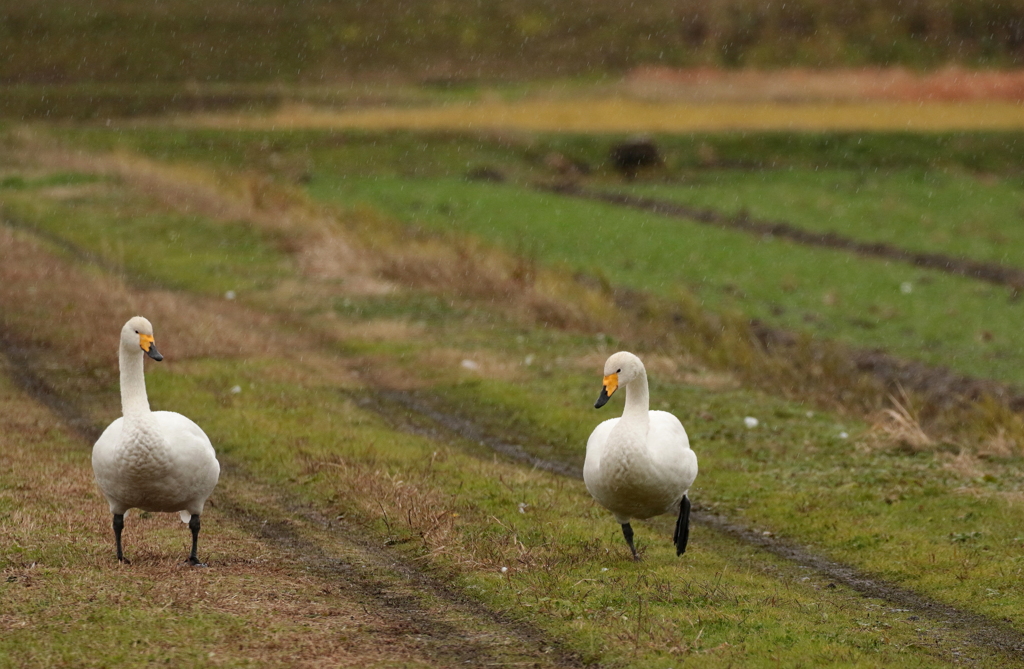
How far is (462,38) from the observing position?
8650 centimetres

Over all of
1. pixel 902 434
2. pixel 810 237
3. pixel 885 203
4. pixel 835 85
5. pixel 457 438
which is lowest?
pixel 457 438

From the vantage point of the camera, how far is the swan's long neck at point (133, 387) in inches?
457

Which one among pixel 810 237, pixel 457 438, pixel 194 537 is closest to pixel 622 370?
pixel 194 537

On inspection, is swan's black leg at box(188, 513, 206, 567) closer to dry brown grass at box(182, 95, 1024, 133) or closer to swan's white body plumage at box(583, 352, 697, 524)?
swan's white body plumage at box(583, 352, 697, 524)

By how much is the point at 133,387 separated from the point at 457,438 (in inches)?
325

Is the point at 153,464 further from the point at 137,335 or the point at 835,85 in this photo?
the point at 835,85

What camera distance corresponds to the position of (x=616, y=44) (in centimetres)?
8544

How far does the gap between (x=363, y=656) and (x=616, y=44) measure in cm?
7874

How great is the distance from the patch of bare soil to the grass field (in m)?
20.3

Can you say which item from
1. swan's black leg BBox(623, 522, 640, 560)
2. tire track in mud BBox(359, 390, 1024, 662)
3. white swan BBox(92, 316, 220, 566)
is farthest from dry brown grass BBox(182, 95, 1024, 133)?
white swan BBox(92, 316, 220, 566)

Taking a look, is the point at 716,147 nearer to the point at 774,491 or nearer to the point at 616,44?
the point at 616,44

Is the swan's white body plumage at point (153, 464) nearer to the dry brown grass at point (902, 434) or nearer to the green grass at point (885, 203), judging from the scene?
the dry brown grass at point (902, 434)

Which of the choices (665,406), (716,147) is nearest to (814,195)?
(716,147)

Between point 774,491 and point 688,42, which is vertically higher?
point 688,42
